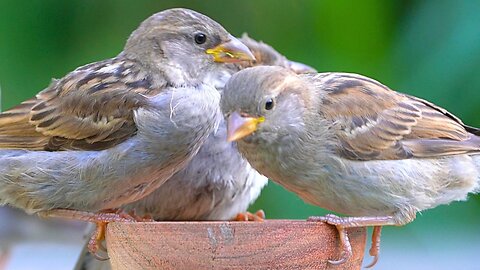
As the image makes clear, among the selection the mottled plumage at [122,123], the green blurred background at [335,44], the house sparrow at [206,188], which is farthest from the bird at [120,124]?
the green blurred background at [335,44]

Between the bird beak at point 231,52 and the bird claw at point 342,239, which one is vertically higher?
the bird beak at point 231,52

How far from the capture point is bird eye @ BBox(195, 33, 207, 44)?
300 cm

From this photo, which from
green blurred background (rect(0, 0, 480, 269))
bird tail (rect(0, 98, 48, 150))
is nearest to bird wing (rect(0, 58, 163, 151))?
bird tail (rect(0, 98, 48, 150))

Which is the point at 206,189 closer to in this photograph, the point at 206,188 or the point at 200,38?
the point at 206,188

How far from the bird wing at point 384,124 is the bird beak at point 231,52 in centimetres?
26

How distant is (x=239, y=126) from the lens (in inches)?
102

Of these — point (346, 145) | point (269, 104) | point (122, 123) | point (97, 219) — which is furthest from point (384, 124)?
point (97, 219)

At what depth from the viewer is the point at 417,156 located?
114 inches

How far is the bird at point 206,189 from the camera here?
3.14 m

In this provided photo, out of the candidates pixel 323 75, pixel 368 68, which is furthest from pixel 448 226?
pixel 323 75

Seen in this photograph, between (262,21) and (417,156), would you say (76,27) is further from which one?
(417,156)

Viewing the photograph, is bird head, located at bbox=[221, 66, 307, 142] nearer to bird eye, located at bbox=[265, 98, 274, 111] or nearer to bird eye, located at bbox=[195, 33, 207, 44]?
bird eye, located at bbox=[265, 98, 274, 111]

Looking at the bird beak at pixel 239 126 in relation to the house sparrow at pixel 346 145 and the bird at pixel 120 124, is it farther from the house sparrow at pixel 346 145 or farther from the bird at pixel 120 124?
the bird at pixel 120 124

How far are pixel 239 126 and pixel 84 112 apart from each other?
0.59m
